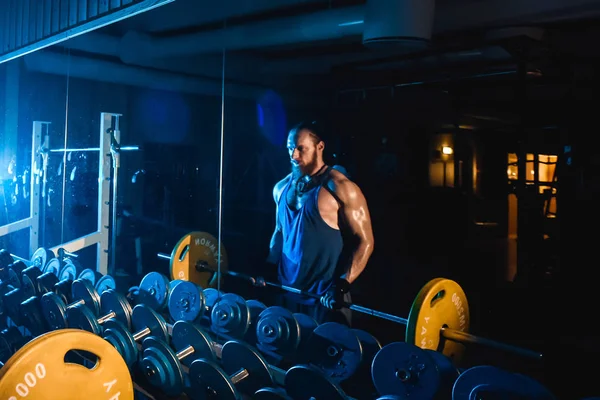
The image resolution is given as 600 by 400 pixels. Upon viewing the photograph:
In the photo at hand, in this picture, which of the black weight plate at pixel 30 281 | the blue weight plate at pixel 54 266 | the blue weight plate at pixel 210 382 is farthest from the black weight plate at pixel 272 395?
the blue weight plate at pixel 54 266

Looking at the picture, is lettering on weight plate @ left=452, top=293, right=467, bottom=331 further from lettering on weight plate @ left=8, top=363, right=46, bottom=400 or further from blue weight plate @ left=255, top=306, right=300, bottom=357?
lettering on weight plate @ left=8, top=363, right=46, bottom=400

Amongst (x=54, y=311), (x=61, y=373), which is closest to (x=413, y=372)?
(x=61, y=373)

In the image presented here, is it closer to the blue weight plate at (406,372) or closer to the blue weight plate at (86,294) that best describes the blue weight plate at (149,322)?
the blue weight plate at (86,294)

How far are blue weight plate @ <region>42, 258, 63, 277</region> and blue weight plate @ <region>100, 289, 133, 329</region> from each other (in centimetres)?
107

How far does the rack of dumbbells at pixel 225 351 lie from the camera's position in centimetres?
151

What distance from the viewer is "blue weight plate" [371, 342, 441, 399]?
1.67 meters

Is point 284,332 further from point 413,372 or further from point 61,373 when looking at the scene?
point 61,373

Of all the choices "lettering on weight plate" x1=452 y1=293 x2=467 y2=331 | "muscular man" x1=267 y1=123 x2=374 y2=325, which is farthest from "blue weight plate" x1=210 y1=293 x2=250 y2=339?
"lettering on weight plate" x1=452 y1=293 x2=467 y2=331

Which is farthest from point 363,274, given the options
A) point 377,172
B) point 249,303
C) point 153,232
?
point 153,232

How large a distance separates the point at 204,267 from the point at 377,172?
1.48 metres

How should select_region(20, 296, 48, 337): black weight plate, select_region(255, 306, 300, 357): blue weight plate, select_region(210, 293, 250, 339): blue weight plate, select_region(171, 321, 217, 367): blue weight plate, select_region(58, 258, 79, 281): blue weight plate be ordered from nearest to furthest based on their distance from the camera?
select_region(171, 321, 217, 367): blue weight plate → select_region(255, 306, 300, 357): blue weight plate → select_region(210, 293, 250, 339): blue weight plate → select_region(20, 296, 48, 337): black weight plate → select_region(58, 258, 79, 281): blue weight plate

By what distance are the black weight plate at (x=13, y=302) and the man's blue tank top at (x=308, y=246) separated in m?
1.74

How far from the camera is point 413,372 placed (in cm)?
172

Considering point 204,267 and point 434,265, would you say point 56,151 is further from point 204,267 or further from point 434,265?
point 434,265
